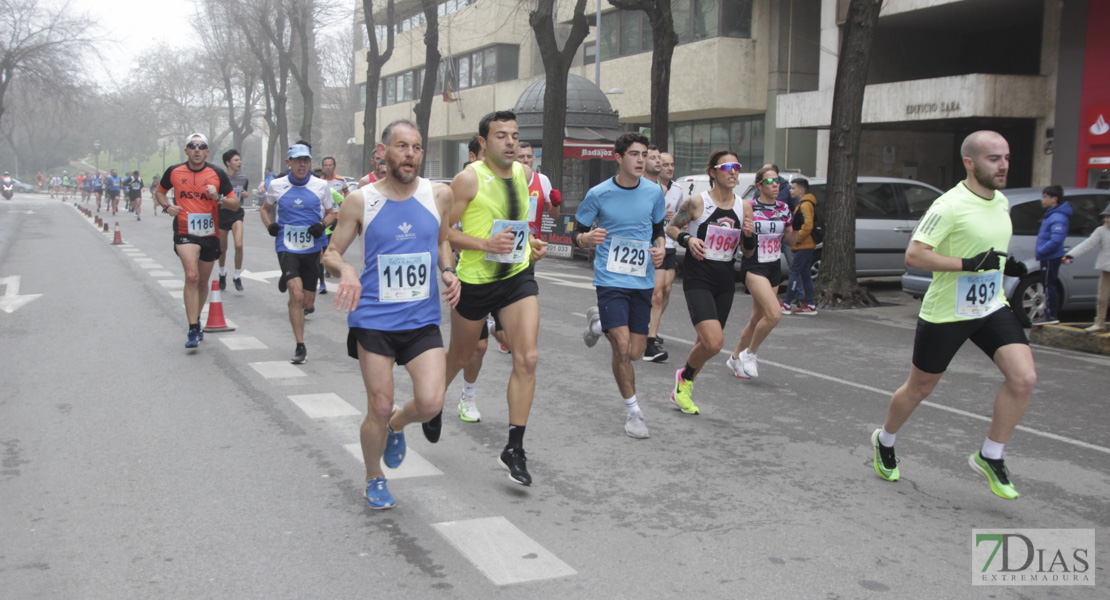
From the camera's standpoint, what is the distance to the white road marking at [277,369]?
8047 millimetres

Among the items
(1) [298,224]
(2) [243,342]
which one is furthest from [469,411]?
(2) [243,342]

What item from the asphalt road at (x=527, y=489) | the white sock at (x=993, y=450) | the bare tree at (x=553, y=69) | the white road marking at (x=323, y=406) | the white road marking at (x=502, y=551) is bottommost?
the asphalt road at (x=527, y=489)

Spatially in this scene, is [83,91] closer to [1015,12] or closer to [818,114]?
[818,114]

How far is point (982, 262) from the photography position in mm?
4906

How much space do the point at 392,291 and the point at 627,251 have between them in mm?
2161

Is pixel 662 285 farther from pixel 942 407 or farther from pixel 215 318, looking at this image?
pixel 215 318

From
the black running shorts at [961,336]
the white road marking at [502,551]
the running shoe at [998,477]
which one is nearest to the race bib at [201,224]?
the white road marking at [502,551]

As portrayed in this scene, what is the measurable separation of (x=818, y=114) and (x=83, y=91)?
36.6m

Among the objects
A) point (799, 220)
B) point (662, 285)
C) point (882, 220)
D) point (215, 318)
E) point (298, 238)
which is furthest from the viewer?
point (882, 220)

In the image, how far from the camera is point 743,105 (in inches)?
1107

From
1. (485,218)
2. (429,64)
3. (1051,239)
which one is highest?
(429,64)

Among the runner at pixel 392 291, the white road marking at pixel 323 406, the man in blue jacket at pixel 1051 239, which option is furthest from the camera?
the man in blue jacket at pixel 1051 239

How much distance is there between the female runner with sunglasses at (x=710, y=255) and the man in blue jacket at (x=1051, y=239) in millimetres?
5527

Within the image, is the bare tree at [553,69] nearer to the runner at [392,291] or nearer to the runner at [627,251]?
the runner at [627,251]
